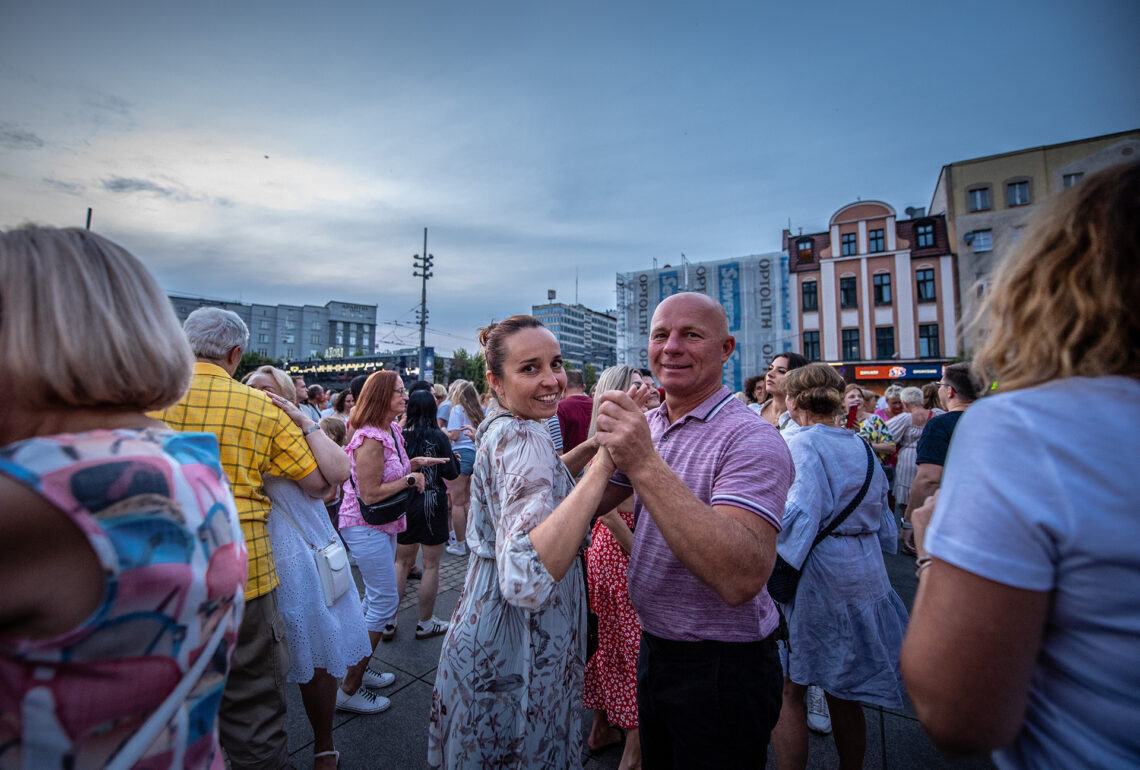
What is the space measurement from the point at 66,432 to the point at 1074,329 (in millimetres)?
1899

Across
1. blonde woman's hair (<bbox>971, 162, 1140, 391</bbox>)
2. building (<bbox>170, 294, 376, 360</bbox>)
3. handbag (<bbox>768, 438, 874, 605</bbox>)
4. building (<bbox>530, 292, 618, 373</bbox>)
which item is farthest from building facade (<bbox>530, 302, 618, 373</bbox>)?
blonde woman's hair (<bbox>971, 162, 1140, 391</bbox>)

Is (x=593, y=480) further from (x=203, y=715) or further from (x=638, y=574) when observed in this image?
(x=203, y=715)

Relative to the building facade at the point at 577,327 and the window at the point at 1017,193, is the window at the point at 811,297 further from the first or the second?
the building facade at the point at 577,327

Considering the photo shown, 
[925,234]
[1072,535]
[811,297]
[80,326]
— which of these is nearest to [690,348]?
[1072,535]

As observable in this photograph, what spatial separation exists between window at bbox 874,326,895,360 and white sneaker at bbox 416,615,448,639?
31.3 metres

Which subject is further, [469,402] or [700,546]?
[469,402]

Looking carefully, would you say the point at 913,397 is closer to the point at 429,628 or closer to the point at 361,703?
the point at 429,628

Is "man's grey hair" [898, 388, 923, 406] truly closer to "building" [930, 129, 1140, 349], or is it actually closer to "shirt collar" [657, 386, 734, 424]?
"shirt collar" [657, 386, 734, 424]

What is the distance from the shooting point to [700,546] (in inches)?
55.4

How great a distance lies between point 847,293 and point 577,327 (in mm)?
110774

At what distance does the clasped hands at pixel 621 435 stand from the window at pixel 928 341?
3293cm

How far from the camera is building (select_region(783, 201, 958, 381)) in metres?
27.8

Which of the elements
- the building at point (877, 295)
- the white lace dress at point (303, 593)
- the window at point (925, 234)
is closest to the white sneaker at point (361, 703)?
the white lace dress at point (303, 593)

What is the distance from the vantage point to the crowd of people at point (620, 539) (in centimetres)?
81
